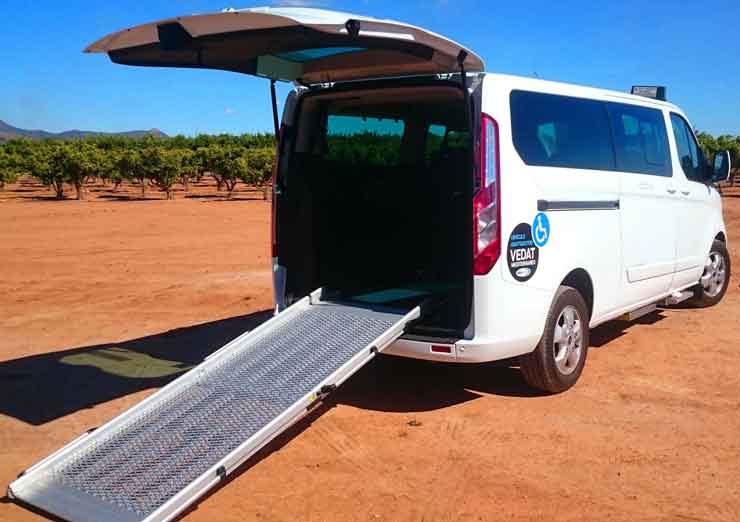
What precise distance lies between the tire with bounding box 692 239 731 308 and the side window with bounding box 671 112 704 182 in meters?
1.08

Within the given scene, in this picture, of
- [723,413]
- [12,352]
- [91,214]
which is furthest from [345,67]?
[91,214]

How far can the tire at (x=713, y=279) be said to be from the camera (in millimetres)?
8184

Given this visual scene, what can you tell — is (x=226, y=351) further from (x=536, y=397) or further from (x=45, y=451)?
(x=536, y=397)

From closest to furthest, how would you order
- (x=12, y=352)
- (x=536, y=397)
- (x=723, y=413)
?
(x=723, y=413) < (x=536, y=397) < (x=12, y=352)

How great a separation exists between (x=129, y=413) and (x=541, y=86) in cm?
340

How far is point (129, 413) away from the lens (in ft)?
14.0

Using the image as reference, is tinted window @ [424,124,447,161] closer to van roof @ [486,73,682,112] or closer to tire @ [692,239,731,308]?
van roof @ [486,73,682,112]

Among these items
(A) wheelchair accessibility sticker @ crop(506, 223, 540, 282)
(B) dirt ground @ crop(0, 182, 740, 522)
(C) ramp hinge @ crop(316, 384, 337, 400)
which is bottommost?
(B) dirt ground @ crop(0, 182, 740, 522)

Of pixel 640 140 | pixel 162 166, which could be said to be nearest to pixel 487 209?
pixel 640 140

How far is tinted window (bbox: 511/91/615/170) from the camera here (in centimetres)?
483

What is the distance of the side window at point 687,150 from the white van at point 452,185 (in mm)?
225

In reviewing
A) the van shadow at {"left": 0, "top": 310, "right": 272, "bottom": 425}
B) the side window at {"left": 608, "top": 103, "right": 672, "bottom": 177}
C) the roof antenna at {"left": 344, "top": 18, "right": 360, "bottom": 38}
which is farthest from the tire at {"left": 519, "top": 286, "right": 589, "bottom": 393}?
the van shadow at {"left": 0, "top": 310, "right": 272, "bottom": 425}

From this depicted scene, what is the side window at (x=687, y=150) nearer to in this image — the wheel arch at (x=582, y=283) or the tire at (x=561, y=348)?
the wheel arch at (x=582, y=283)

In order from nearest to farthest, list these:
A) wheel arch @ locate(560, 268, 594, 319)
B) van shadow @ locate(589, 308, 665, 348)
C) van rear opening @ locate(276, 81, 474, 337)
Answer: wheel arch @ locate(560, 268, 594, 319) < van rear opening @ locate(276, 81, 474, 337) < van shadow @ locate(589, 308, 665, 348)
